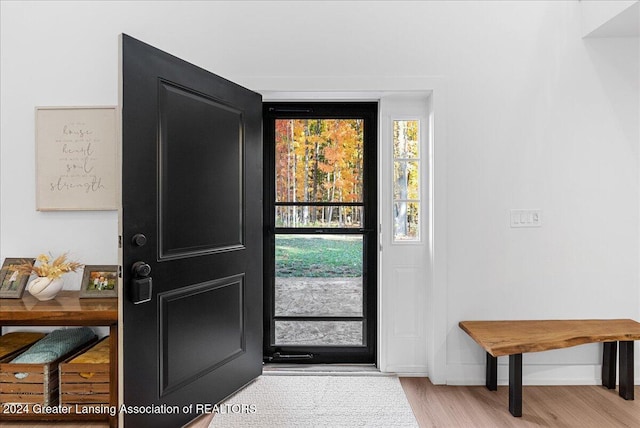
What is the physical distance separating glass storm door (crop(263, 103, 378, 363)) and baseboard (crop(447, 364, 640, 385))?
609mm

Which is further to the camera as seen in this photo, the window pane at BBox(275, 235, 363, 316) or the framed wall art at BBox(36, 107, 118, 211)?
the window pane at BBox(275, 235, 363, 316)

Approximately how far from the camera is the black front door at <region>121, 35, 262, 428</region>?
186 centimetres

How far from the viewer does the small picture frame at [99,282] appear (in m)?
2.41

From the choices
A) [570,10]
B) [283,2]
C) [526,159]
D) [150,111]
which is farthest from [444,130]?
[150,111]

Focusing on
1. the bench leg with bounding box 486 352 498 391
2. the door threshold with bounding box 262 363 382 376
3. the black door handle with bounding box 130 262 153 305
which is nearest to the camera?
the black door handle with bounding box 130 262 153 305

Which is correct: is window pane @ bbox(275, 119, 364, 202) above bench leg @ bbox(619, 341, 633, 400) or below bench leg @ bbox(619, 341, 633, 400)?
above

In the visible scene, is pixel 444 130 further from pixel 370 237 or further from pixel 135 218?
pixel 135 218

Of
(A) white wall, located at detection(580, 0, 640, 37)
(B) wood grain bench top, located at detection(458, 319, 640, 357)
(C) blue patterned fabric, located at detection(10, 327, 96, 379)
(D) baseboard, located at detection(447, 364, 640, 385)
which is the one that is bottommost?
(D) baseboard, located at detection(447, 364, 640, 385)

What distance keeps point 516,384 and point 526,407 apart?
9.8 inches

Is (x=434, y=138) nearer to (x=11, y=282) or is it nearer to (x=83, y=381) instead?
(x=83, y=381)

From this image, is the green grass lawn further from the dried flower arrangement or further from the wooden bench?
the dried flower arrangement

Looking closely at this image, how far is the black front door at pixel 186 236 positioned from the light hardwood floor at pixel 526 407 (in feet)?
3.64

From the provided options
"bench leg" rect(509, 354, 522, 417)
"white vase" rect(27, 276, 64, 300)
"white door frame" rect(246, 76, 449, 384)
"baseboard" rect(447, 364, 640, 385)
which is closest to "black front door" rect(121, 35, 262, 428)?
"white door frame" rect(246, 76, 449, 384)

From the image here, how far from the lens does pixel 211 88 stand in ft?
7.48
